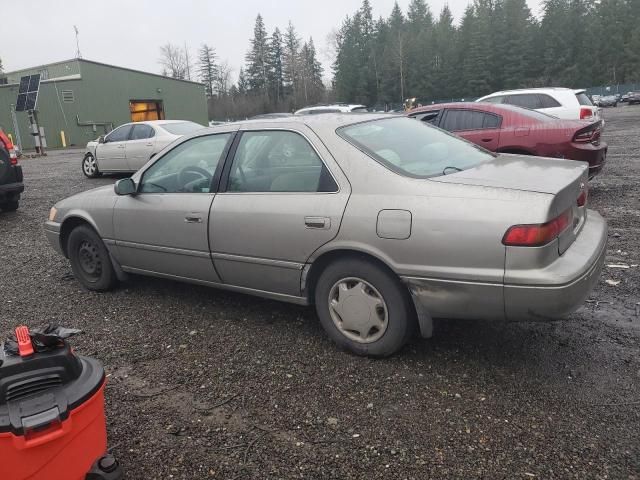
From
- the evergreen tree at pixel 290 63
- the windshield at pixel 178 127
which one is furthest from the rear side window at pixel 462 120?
the evergreen tree at pixel 290 63

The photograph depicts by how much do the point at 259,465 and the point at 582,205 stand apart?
2553 mm

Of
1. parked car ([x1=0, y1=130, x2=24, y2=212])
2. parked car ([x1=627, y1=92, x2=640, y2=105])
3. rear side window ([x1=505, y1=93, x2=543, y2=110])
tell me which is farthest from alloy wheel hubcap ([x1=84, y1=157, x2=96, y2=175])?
parked car ([x1=627, y1=92, x2=640, y2=105])

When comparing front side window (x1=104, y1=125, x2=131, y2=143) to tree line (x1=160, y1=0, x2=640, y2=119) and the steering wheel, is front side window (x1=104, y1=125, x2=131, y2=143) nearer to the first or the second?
the steering wheel

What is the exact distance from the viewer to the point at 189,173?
160 inches

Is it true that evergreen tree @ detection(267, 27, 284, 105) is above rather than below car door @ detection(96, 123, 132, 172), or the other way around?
above

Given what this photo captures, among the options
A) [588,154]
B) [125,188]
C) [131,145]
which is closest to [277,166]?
[125,188]

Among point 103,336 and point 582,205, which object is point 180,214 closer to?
point 103,336

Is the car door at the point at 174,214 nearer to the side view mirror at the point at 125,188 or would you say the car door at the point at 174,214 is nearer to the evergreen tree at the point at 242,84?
the side view mirror at the point at 125,188

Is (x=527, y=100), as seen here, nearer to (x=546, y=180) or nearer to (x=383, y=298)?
(x=546, y=180)

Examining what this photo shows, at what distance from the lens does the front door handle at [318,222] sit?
3141mm

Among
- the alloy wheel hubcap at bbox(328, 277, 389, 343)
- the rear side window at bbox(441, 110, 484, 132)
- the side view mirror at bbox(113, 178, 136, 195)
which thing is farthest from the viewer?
the rear side window at bbox(441, 110, 484, 132)

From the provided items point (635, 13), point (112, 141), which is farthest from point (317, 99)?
point (112, 141)

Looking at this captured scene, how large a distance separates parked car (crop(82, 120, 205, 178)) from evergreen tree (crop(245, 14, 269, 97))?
7531 cm

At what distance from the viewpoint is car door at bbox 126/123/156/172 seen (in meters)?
12.2
